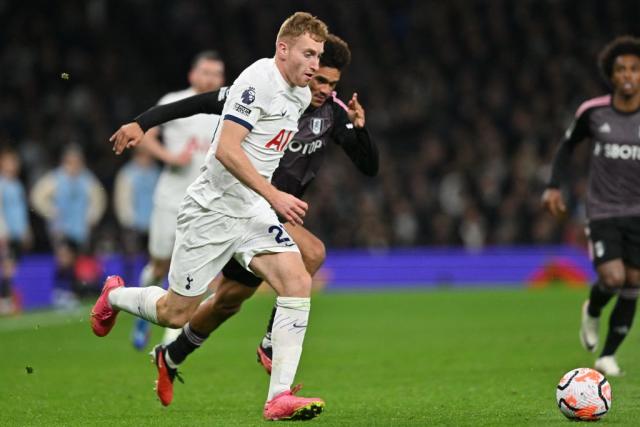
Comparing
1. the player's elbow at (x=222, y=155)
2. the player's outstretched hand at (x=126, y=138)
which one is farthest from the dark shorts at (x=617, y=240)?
the player's outstretched hand at (x=126, y=138)

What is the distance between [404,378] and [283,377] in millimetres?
2587

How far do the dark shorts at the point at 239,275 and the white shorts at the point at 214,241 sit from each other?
55cm

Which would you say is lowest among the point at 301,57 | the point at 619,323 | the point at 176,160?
the point at 619,323

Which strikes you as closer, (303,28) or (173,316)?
(303,28)

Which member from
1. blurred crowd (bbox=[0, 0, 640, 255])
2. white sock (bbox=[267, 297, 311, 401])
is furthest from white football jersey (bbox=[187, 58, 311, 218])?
blurred crowd (bbox=[0, 0, 640, 255])

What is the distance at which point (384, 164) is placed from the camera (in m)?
22.1

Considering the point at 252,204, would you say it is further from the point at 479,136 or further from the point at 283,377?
the point at 479,136

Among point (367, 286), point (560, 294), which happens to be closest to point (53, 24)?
point (367, 286)

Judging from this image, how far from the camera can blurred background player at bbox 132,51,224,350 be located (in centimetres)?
1098

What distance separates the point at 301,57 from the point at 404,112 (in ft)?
55.0

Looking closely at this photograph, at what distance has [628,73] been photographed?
8859mm

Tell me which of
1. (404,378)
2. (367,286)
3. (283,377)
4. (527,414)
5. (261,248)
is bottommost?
(367,286)

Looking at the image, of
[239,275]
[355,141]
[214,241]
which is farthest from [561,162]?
[214,241]

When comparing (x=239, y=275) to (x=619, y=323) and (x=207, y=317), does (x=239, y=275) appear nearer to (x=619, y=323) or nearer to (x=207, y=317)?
(x=207, y=317)
